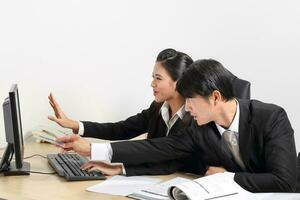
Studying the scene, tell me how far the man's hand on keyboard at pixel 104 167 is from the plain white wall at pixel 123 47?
2.21 ft

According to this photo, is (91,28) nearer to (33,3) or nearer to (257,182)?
(33,3)

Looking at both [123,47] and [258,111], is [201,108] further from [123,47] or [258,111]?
[123,47]

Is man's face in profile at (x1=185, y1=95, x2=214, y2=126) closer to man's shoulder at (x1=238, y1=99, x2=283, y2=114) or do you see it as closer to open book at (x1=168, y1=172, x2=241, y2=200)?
man's shoulder at (x1=238, y1=99, x2=283, y2=114)

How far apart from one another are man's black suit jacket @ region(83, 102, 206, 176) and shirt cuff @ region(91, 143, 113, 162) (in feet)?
0.28

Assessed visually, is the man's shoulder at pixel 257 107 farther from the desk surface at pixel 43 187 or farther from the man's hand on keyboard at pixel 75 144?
the man's hand on keyboard at pixel 75 144

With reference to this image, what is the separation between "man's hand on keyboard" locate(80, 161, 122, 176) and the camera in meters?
1.95

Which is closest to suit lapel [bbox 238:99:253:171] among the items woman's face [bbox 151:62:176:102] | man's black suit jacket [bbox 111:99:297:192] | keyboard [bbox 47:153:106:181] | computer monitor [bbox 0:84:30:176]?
man's black suit jacket [bbox 111:99:297:192]

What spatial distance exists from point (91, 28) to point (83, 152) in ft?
3.47

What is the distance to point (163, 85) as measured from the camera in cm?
229

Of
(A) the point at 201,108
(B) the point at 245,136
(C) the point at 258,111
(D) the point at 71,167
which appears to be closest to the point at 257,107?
(C) the point at 258,111

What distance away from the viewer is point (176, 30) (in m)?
3.41

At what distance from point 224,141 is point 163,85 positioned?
49 cm

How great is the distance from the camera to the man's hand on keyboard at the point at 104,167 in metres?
1.95

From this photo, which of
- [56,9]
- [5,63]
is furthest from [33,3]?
[5,63]
